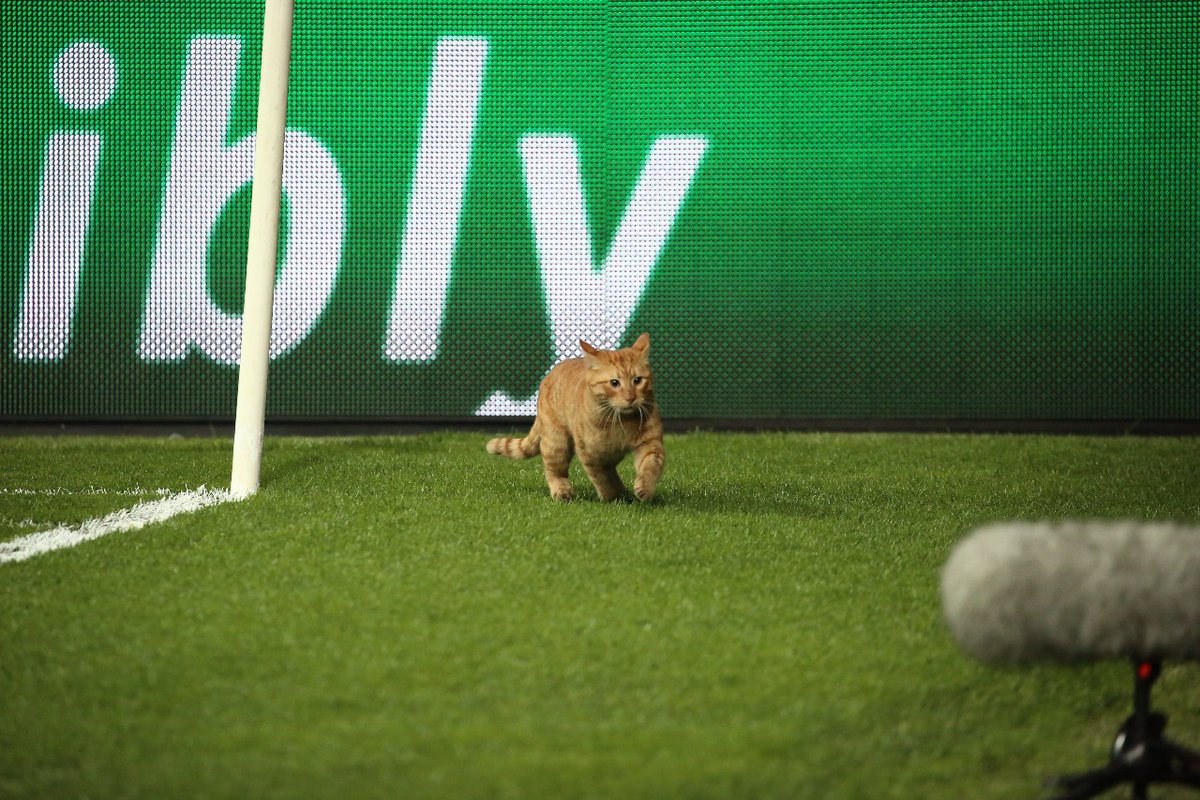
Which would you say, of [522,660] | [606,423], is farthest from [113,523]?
[522,660]

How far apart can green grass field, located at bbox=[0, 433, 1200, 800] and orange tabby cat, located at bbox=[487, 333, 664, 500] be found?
0.14 metres

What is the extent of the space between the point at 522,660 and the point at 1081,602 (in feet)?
3.16

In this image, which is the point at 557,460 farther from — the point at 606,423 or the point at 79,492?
the point at 79,492

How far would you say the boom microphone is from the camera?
172 centimetres

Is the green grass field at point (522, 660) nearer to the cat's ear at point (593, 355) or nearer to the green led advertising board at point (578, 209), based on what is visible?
the cat's ear at point (593, 355)

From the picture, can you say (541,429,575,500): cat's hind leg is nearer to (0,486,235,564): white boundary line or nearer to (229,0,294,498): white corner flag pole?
(229,0,294,498): white corner flag pole

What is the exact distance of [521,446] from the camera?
447cm

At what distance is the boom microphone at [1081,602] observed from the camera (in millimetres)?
1725

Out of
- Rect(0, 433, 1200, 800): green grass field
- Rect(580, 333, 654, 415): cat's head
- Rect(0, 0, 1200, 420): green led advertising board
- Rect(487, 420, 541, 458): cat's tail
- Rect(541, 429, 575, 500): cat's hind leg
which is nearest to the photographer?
Rect(0, 433, 1200, 800): green grass field

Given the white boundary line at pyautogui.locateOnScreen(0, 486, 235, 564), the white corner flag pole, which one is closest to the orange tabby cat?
the white corner flag pole

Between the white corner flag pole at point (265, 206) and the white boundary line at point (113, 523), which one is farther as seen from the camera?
the white corner flag pole at point (265, 206)

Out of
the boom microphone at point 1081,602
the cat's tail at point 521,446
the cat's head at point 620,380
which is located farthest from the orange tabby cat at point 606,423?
the boom microphone at point 1081,602

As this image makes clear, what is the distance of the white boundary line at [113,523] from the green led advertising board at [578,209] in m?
2.05

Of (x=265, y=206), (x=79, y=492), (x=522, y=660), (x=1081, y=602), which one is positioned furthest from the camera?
(x=79, y=492)
